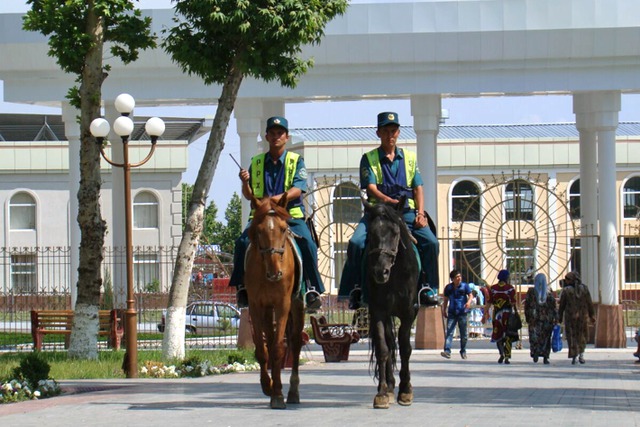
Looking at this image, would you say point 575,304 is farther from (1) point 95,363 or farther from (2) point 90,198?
(1) point 95,363

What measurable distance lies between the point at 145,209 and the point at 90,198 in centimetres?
3382

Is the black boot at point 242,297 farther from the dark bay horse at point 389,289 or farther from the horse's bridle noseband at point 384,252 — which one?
the horse's bridle noseband at point 384,252

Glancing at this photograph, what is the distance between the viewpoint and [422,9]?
27.5 meters

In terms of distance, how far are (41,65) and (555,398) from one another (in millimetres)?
16758

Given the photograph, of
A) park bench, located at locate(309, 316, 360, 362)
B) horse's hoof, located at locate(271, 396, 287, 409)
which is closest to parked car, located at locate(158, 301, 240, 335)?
park bench, located at locate(309, 316, 360, 362)

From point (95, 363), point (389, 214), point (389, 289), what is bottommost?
point (95, 363)

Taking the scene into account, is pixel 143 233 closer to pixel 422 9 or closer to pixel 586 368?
pixel 422 9

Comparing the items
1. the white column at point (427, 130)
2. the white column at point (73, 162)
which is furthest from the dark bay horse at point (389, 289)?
the white column at point (73, 162)

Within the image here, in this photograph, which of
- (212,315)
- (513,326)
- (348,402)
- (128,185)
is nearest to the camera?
(348,402)

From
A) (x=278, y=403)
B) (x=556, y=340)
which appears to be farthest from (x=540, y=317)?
(x=278, y=403)

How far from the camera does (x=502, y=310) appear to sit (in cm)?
2536

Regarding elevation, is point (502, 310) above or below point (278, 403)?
above

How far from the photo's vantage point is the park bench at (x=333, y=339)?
25.4 m

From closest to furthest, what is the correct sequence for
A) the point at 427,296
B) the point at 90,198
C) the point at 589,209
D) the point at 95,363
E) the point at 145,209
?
1. the point at 427,296
2. the point at 95,363
3. the point at 90,198
4. the point at 589,209
5. the point at 145,209
